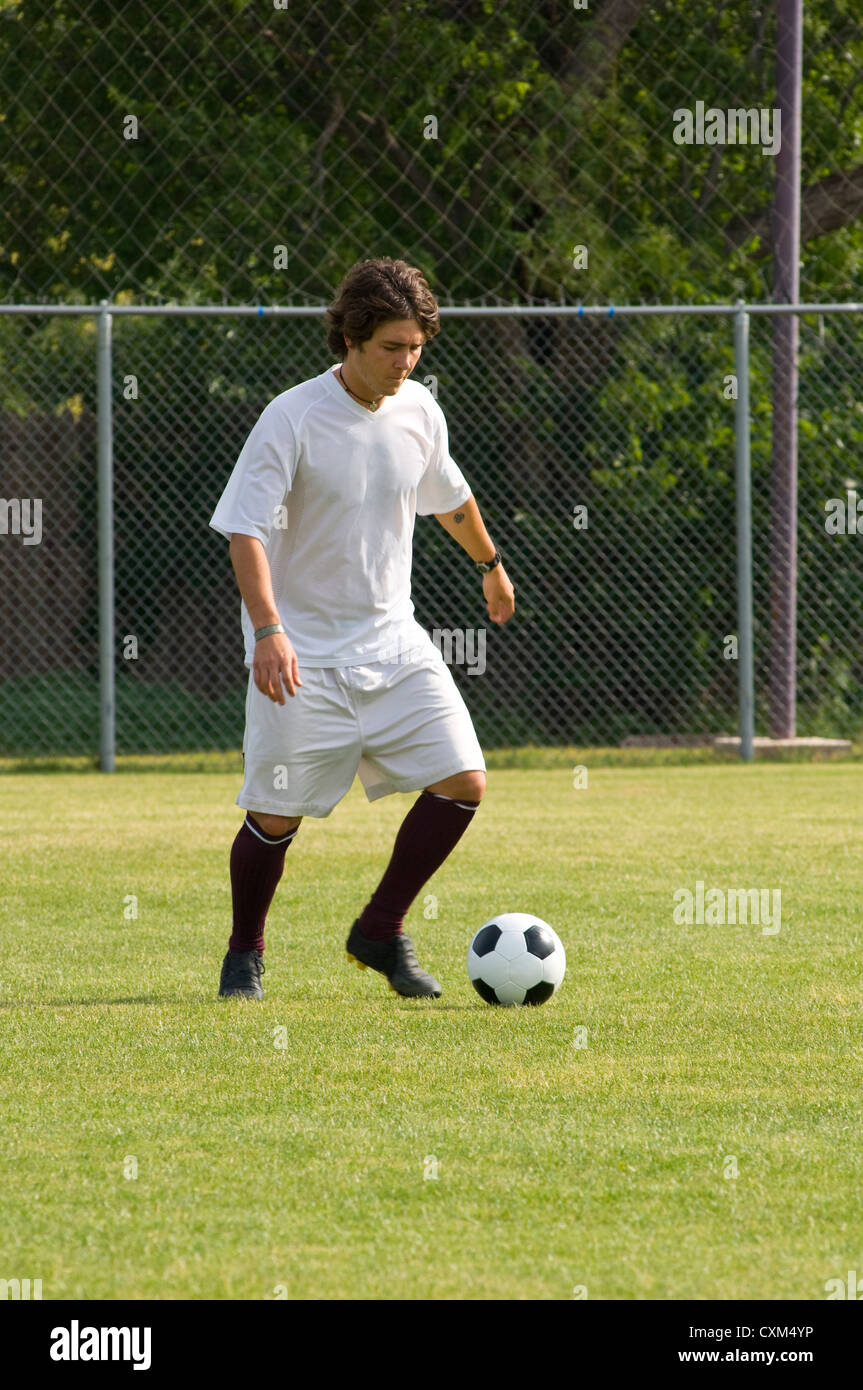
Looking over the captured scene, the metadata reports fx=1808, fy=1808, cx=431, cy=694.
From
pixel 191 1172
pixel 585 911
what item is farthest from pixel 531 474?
pixel 191 1172

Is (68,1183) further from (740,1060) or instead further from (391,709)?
(391,709)

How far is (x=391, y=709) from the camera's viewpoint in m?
4.94

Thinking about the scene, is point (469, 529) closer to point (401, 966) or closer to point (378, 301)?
point (378, 301)

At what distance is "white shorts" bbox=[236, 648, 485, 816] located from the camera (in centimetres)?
487

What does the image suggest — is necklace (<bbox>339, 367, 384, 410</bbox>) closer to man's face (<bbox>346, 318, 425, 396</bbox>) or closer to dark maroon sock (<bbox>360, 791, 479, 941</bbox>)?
man's face (<bbox>346, 318, 425, 396</bbox>)

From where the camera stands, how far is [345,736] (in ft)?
16.1

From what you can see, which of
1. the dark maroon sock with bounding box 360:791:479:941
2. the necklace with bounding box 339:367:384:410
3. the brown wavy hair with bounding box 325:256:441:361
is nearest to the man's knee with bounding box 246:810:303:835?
the dark maroon sock with bounding box 360:791:479:941

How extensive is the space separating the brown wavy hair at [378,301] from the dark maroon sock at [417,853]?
1302 millimetres

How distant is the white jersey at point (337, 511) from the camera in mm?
4797

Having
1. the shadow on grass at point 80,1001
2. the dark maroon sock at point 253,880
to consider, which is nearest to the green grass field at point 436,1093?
the shadow on grass at point 80,1001

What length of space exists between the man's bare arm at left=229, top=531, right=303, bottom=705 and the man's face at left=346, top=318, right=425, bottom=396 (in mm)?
555

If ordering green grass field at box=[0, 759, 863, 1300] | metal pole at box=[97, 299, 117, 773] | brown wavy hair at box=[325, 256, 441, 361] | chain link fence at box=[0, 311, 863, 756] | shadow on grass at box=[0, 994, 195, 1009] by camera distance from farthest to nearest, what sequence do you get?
1. chain link fence at box=[0, 311, 863, 756]
2. metal pole at box=[97, 299, 117, 773]
3. shadow on grass at box=[0, 994, 195, 1009]
4. brown wavy hair at box=[325, 256, 441, 361]
5. green grass field at box=[0, 759, 863, 1300]

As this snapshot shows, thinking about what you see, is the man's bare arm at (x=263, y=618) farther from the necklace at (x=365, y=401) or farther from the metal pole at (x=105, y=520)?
the metal pole at (x=105, y=520)

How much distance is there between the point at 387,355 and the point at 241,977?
67.9 inches
